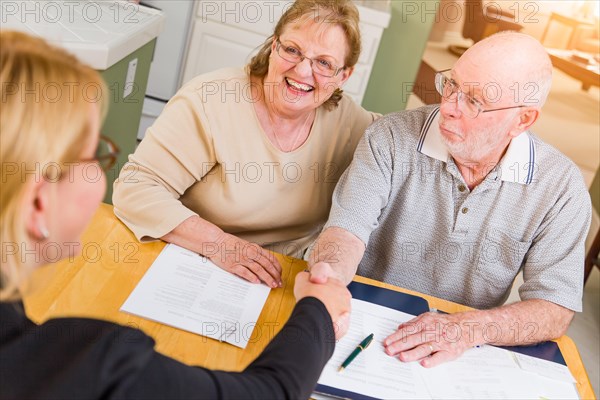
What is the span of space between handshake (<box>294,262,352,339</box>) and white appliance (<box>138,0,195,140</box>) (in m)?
2.41

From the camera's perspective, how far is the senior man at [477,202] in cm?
161

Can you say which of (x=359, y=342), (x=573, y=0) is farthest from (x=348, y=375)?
(x=573, y=0)

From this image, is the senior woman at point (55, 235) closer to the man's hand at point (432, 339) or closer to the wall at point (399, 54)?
the man's hand at point (432, 339)

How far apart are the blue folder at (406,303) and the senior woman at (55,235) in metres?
0.62

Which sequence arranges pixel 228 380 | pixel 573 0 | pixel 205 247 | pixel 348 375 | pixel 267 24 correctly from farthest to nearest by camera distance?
pixel 573 0, pixel 267 24, pixel 205 247, pixel 348 375, pixel 228 380

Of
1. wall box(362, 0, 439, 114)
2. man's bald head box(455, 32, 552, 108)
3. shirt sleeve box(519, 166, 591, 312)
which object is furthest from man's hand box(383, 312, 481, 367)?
wall box(362, 0, 439, 114)

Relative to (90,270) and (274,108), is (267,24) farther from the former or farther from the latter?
(90,270)

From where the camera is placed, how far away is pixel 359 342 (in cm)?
136

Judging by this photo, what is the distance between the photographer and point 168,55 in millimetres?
3604

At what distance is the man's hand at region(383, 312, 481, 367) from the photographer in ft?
4.48

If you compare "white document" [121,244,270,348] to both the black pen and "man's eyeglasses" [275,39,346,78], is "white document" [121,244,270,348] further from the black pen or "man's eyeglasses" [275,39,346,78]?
"man's eyeglasses" [275,39,346,78]

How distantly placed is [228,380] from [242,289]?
0.54m

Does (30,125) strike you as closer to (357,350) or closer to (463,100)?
(357,350)

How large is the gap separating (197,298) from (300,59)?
2.21ft
